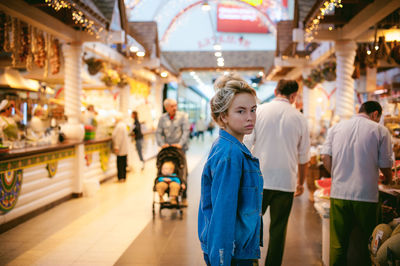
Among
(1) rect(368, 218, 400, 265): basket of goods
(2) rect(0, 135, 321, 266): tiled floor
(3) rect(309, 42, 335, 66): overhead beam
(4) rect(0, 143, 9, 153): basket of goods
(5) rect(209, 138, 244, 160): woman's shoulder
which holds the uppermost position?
(3) rect(309, 42, 335, 66): overhead beam

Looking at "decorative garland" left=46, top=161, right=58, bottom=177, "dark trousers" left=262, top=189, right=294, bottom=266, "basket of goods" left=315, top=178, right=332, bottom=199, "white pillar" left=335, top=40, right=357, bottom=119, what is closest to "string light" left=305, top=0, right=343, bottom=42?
"white pillar" left=335, top=40, right=357, bottom=119

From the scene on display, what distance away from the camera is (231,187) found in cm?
173

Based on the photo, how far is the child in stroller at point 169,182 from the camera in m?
5.86

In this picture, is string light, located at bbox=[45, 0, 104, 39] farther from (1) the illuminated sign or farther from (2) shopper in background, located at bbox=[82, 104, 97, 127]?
(1) the illuminated sign

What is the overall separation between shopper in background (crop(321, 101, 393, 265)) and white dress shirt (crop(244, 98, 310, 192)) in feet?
1.07

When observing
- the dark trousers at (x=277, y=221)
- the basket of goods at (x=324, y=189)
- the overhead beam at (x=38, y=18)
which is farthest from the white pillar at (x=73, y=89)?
the dark trousers at (x=277, y=221)

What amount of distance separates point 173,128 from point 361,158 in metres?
3.79

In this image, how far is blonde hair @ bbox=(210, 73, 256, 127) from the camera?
187cm

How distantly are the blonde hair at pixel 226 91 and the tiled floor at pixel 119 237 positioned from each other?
8.33ft

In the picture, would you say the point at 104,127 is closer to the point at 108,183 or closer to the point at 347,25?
the point at 108,183

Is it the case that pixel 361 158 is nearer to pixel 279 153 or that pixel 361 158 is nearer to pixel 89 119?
pixel 279 153

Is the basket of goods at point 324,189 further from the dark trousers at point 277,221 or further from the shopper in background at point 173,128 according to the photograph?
the shopper in background at point 173,128

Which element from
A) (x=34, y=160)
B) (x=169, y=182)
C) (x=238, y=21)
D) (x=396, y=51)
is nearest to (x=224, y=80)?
(x=396, y=51)

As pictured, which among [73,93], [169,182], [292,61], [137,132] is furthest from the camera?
[292,61]
